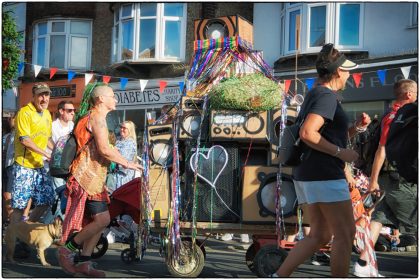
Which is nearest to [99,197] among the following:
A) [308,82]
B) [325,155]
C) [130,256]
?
[130,256]

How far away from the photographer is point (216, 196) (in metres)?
5.66

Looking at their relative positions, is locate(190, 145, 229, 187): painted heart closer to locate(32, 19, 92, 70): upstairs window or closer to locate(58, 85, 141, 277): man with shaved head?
locate(58, 85, 141, 277): man with shaved head

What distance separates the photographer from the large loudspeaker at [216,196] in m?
5.65

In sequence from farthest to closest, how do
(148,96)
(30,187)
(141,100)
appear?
1. (141,100)
2. (148,96)
3. (30,187)

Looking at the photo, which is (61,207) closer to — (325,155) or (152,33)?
(325,155)

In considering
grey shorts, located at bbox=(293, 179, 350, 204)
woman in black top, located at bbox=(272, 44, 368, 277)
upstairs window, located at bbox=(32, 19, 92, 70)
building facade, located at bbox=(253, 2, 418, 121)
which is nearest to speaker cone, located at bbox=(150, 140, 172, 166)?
woman in black top, located at bbox=(272, 44, 368, 277)

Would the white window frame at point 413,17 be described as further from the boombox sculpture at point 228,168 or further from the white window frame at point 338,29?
the boombox sculpture at point 228,168

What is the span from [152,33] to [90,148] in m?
15.4

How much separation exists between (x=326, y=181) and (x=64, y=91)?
65.7 ft

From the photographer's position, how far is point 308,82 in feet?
43.3

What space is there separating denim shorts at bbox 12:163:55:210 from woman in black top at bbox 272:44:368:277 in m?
3.23

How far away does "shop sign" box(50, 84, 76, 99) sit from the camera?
2286 cm

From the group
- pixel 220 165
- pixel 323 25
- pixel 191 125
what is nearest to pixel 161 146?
pixel 191 125

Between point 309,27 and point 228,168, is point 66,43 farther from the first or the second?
point 228,168
